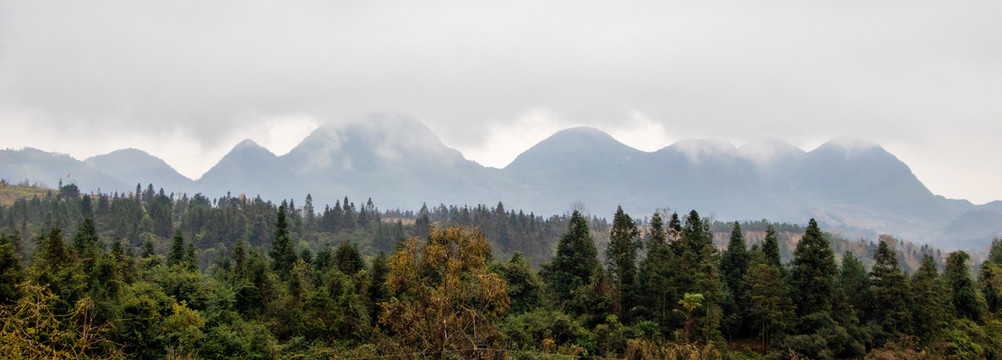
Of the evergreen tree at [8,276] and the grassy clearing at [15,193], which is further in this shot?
the grassy clearing at [15,193]

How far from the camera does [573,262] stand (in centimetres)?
4712

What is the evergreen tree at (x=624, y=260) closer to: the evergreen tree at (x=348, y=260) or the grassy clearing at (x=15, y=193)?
the evergreen tree at (x=348, y=260)

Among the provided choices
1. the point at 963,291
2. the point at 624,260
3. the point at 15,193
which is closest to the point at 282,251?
the point at 624,260

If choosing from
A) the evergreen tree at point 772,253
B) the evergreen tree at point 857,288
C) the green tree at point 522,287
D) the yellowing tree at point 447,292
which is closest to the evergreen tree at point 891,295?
the evergreen tree at point 857,288

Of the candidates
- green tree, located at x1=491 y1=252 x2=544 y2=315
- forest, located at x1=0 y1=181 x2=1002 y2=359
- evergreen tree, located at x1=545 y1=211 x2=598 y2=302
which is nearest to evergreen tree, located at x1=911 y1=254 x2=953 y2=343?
forest, located at x1=0 y1=181 x2=1002 y2=359

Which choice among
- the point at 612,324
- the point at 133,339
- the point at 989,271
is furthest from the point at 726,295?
the point at 133,339

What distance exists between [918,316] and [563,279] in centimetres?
2653

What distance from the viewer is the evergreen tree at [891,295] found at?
3653 centimetres

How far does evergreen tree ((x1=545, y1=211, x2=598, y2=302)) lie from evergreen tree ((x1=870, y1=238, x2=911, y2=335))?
21.5 metres

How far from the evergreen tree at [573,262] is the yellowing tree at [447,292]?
2782 centimetres

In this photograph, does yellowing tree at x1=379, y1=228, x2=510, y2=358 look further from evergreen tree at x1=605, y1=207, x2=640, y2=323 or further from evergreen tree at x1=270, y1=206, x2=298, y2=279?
evergreen tree at x1=270, y1=206, x2=298, y2=279

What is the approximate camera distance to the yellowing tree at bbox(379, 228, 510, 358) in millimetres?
16422

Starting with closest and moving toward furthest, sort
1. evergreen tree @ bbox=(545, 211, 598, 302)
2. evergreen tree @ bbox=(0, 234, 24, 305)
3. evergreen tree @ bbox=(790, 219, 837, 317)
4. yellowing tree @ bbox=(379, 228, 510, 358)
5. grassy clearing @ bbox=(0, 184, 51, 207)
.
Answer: yellowing tree @ bbox=(379, 228, 510, 358), evergreen tree @ bbox=(0, 234, 24, 305), evergreen tree @ bbox=(790, 219, 837, 317), evergreen tree @ bbox=(545, 211, 598, 302), grassy clearing @ bbox=(0, 184, 51, 207)

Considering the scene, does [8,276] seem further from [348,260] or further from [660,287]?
[660,287]
